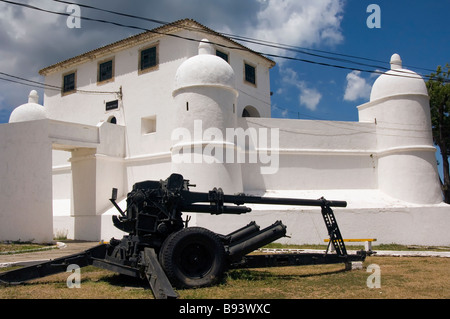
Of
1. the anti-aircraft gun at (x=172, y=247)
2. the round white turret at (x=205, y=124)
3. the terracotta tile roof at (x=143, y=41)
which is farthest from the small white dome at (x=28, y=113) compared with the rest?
the anti-aircraft gun at (x=172, y=247)

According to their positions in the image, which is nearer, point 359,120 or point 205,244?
point 205,244

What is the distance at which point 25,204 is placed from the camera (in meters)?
16.5

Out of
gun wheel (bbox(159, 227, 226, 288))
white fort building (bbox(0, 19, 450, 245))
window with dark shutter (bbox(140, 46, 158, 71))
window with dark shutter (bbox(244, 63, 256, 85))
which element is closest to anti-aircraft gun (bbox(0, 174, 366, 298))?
gun wheel (bbox(159, 227, 226, 288))

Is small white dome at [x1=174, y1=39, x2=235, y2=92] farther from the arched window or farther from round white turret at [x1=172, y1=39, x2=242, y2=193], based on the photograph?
the arched window

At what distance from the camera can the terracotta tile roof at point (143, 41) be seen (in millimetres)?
20141

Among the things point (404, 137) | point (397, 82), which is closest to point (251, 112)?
point (397, 82)

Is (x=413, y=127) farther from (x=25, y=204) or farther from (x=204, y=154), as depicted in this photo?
(x=25, y=204)

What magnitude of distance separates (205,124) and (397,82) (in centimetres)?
968

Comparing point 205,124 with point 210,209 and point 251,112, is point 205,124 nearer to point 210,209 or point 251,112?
point 251,112

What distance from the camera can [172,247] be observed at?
22.0 feet

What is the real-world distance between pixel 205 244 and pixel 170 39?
1560 cm

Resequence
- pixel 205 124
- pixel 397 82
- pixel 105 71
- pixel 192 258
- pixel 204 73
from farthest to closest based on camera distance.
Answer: pixel 105 71 < pixel 397 82 < pixel 204 73 < pixel 205 124 < pixel 192 258

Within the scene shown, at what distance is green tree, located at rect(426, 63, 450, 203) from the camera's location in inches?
1051
